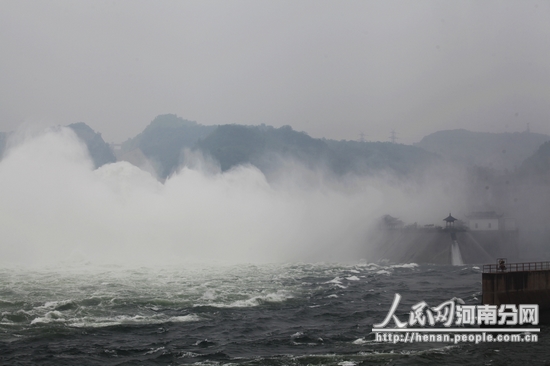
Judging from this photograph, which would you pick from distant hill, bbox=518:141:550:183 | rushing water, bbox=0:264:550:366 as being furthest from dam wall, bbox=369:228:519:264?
distant hill, bbox=518:141:550:183

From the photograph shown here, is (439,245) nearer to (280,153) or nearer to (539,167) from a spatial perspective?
(539,167)

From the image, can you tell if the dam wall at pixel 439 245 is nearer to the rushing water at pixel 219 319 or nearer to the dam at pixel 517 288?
the rushing water at pixel 219 319

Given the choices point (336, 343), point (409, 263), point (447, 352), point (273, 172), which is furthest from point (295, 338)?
point (273, 172)

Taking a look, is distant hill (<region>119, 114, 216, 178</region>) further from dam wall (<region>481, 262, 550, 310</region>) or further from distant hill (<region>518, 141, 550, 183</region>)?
dam wall (<region>481, 262, 550, 310</region>)

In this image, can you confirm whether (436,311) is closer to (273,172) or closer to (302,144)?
(273,172)

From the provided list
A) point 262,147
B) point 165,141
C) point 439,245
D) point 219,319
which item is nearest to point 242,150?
point 262,147

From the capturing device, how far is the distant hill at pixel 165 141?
6309 inches

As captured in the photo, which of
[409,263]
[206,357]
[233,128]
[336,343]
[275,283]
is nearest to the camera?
[206,357]

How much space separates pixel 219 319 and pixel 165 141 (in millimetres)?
156404

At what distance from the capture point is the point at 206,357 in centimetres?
2133

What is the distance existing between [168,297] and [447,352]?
1831 centimetres

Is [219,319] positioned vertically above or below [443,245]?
below

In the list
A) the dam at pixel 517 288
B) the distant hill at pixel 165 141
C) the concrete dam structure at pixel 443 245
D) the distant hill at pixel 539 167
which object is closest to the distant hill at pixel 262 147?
the distant hill at pixel 165 141

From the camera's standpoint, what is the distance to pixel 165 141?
179 metres
